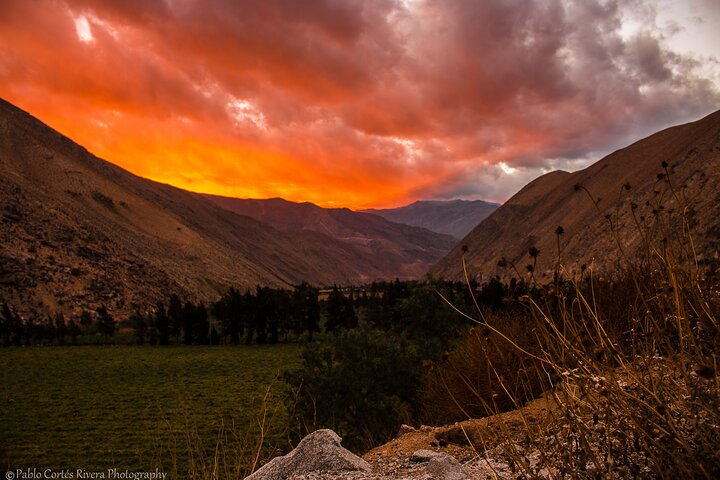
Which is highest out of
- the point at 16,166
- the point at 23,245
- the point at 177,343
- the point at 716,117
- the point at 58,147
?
the point at 58,147

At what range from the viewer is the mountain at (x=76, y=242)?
10750 centimetres

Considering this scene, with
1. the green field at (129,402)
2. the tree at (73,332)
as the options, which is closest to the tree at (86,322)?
the tree at (73,332)

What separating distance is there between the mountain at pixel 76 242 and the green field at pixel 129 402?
3644cm

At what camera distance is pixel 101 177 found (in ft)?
647

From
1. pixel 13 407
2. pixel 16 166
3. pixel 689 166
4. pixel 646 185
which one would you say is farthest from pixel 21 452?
pixel 16 166

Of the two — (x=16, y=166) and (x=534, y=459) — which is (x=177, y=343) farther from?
(x=16, y=166)

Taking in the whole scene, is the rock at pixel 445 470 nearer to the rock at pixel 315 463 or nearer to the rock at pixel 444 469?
the rock at pixel 444 469

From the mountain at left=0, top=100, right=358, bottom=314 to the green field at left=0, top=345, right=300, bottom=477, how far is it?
3644 centimetres

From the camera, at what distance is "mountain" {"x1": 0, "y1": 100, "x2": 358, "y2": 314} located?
108 metres

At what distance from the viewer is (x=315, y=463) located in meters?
4.84

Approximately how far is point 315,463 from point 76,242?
147631mm

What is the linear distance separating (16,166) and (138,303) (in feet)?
269

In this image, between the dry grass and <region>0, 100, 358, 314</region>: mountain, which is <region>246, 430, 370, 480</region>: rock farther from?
<region>0, 100, 358, 314</region>: mountain

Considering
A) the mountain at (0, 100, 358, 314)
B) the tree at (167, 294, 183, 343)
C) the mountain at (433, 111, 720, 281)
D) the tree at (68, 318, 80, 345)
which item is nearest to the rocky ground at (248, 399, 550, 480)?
the mountain at (433, 111, 720, 281)
